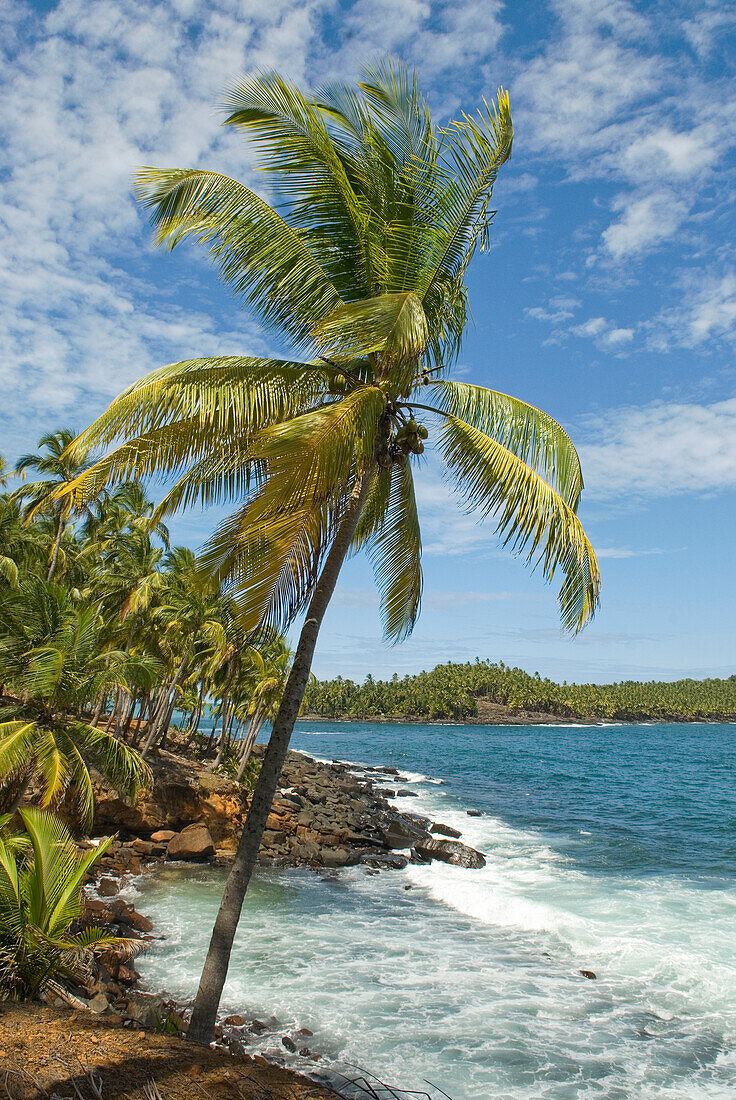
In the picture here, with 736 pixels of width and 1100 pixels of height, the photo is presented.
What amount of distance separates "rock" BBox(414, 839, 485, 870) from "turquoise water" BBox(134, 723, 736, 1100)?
629mm

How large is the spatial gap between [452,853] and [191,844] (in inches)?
356

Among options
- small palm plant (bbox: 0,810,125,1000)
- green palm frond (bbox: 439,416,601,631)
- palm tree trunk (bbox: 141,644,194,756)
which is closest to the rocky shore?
small palm plant (bbox: 0,810,125,1000)

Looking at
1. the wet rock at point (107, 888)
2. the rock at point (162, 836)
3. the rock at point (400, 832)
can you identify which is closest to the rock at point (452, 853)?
the rock at point (400, 832)

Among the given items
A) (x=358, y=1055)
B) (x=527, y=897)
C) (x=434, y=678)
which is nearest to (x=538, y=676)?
(x=434, y=678)

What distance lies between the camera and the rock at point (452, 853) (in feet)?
75.4

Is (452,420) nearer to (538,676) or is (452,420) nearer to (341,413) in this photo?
(341,413)

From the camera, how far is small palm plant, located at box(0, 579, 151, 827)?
12.5 m

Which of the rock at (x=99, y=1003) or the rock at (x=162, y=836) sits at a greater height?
the rock at (x=99, y=1003)

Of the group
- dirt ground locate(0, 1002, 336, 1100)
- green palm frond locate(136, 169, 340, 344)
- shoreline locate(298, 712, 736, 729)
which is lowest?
shoreline locate(298, 712, 736, 729)

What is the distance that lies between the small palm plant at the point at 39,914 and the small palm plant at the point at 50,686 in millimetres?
4289

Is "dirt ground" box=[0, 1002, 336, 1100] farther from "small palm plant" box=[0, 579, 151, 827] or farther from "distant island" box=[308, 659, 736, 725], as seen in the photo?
"distant island" box=[308, 659, 736, 725]

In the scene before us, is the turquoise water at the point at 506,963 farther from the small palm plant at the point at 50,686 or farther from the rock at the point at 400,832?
the small palm plant at the point at 50,686

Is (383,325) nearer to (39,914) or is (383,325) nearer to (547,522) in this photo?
(547,522)

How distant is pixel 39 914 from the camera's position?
7.64m
